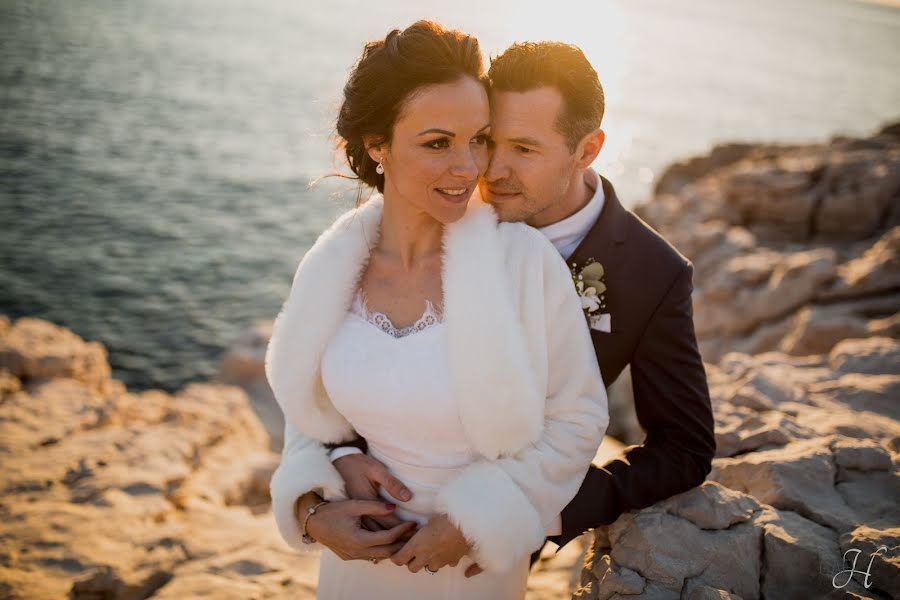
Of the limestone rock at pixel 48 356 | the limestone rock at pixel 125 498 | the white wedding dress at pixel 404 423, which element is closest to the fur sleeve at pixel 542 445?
the white wedding dress at pixel 404 423

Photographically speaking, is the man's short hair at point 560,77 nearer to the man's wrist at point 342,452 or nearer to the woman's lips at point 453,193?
the woman's lips at point 453,193

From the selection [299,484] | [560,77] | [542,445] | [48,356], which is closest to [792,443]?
[542,445]

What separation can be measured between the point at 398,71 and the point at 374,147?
379 millimetres

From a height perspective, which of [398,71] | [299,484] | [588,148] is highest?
[398,71]

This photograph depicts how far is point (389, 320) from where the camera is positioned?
273cm

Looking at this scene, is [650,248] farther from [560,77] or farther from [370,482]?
[370,482]

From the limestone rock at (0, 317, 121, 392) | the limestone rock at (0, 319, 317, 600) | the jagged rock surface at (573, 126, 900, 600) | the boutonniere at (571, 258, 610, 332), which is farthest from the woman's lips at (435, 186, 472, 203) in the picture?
the limestone rock at (0, 317, 121, 392)

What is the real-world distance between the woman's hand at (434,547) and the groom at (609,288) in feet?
1.17

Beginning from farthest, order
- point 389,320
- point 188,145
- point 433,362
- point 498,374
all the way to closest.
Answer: point 188,145 → point 389,320 → point 433,362 → point 498,374

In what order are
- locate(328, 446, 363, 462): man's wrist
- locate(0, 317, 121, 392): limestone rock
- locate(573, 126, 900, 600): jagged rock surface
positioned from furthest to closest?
locate(0, 317, 121, 392): limestone rock
locate(328, 446, 363, 462): man's wrist
locate(573, 126, 900, 600): jagged rock surface

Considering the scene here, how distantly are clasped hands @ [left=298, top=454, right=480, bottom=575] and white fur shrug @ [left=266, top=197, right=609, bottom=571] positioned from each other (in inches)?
2.5

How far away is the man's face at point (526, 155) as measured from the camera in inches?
112

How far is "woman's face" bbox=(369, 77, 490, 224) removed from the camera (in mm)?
2561

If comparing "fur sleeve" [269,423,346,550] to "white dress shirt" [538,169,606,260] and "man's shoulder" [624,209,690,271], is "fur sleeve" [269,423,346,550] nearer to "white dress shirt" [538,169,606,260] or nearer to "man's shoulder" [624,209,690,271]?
"white dress shirt" [538,169,606,260]
